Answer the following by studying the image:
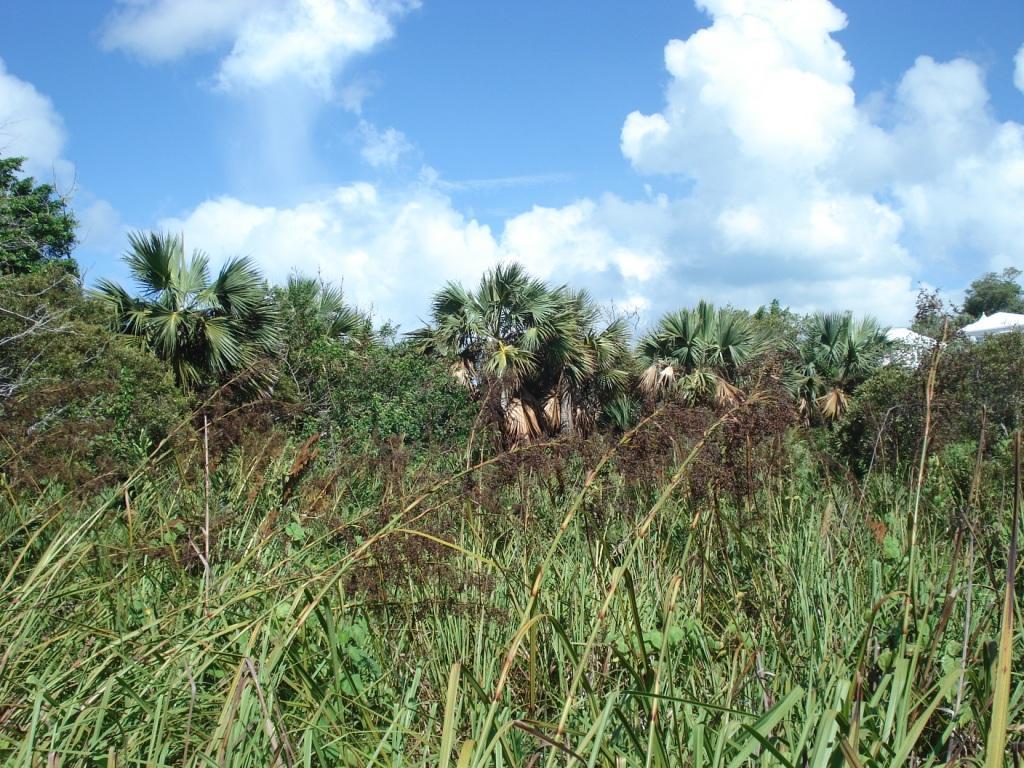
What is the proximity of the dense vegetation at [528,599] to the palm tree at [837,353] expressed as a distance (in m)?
15.5

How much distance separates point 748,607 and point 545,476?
98 cm

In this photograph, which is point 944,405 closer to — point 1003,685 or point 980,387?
point 1003,685

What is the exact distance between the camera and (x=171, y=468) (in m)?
4.93

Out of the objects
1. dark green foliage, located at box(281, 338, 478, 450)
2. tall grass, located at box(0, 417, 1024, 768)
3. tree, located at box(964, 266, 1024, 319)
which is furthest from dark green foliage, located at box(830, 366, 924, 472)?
tree, located at box(964, 266, 1024, 319)

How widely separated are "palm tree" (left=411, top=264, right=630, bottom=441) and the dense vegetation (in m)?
11.2

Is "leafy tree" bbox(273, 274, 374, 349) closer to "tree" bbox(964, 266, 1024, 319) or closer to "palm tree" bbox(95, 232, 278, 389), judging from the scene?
"palm tree" bbox(95, 232, 278, 389)

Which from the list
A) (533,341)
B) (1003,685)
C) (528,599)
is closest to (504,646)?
(528,599)

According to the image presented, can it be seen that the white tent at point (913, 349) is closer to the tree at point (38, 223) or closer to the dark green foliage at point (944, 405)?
the dark green foliage at point (944, 405)

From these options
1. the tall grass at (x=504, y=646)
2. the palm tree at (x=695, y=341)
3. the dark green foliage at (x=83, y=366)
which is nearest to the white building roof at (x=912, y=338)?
the tall grass at (x=504, y=646)

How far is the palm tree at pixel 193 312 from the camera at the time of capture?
555 inches

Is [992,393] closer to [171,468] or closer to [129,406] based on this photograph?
[171,468]

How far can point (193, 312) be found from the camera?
47.6 ft

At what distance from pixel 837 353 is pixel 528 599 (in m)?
21.4

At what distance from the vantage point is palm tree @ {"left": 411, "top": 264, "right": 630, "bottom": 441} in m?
17.2
